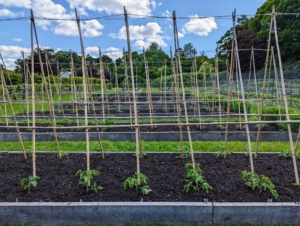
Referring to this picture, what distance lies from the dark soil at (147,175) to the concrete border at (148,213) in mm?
213

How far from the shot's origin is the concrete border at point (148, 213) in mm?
2645

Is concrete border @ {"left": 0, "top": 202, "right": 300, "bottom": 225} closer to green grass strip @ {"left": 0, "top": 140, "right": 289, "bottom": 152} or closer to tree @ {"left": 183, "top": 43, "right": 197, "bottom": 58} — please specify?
green grass strip @ {"left": 0, "top": 140, "right": 289, "bottom": 152}

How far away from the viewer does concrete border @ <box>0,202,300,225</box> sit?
2645 millimetres

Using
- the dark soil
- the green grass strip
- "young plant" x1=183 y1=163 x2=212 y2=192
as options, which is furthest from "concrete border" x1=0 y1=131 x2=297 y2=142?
"young plant" x1=183 y1=163 x2=212 y2=192

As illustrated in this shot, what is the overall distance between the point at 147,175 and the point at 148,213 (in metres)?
0.90

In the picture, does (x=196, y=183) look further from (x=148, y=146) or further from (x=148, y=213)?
(x=148, y=146)

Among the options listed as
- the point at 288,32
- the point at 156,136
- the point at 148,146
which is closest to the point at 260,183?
the point at 148,146

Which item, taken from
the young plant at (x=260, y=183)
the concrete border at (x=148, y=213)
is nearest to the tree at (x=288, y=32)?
the young plant at (x=260, y=183)

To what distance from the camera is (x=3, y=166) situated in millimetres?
3906

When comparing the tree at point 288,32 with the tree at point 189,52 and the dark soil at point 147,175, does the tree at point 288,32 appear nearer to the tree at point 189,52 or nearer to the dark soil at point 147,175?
the tree at point 189,52

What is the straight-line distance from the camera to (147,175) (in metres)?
3.55

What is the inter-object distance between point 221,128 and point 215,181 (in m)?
3.47

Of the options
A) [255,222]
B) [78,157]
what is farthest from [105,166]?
[255,222]

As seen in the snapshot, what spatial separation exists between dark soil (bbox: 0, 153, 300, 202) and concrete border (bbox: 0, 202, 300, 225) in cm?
21
